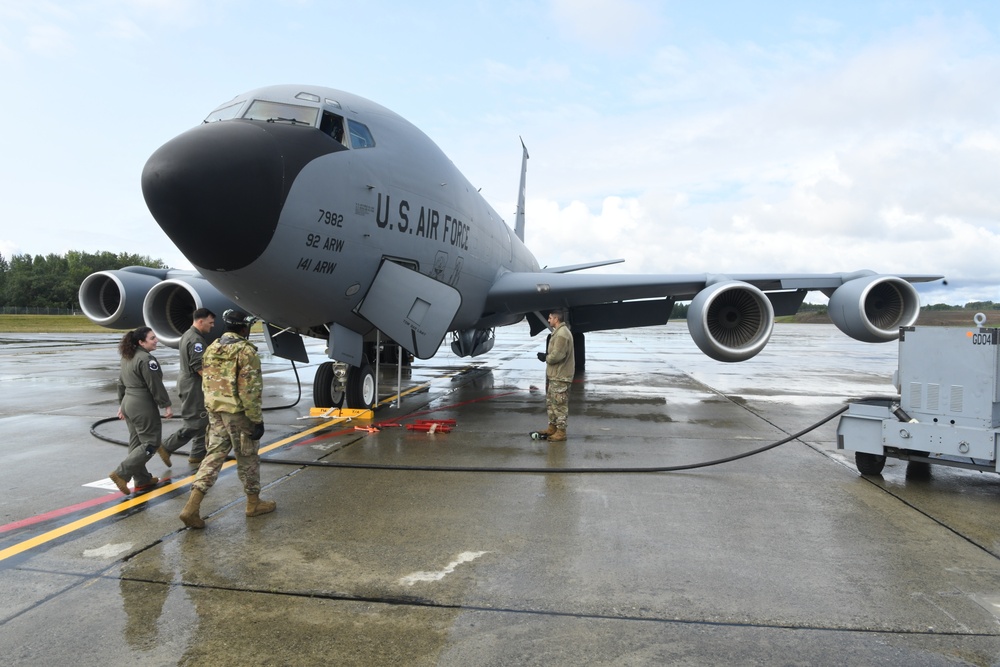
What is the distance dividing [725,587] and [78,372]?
17379mm

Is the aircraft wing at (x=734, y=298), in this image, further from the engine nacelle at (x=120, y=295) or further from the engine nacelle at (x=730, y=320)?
the engine nacelle at (x=120, y=295)

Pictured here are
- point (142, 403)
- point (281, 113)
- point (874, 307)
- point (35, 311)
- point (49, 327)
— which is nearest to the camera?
point (142, 403)

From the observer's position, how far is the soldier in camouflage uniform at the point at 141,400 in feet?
17.5

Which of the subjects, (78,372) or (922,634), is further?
(78,372)

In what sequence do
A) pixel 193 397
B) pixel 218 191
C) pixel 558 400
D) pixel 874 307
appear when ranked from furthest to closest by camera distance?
pixel 874 307 < pixel 558 400 < pixel 193 397 < pixel 218 191

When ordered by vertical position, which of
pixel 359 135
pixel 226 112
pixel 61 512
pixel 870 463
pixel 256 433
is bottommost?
pixel 61 512

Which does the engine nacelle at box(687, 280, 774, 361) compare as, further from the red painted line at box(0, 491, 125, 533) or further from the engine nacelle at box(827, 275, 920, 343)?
the red painted line at box(0, 491, 125, 533)

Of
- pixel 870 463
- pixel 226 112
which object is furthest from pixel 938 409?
pixel 226 112

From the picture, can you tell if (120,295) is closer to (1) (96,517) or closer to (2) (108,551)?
(1) (96,517)

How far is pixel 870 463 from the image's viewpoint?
5.94 meters

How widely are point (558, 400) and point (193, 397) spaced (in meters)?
4.16

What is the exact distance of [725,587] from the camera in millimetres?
3463

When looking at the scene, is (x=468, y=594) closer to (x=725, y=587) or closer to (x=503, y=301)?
(x=725, y=587)

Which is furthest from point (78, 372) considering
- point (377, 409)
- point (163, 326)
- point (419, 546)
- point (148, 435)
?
point (419, 546)
